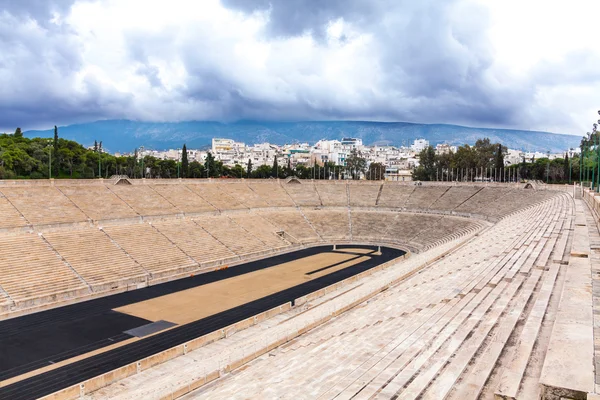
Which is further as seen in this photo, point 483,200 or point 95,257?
point 483,200

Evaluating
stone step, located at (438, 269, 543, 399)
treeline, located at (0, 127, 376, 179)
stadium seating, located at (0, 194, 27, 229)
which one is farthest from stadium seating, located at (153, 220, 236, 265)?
stone step, located at (438, 269, 543, 399)

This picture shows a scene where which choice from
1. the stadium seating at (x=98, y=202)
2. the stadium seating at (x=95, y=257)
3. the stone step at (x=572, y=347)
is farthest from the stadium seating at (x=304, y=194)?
the stone step at (x=572, y=347)

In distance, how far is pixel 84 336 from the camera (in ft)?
61.2

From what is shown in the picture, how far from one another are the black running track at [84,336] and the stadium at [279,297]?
9 cm

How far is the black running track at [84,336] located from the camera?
15000 millimetres

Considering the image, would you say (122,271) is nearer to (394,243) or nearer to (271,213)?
(271,213)

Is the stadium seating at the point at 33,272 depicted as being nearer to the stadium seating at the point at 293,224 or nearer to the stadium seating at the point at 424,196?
the stadium seating at the point at 293,224

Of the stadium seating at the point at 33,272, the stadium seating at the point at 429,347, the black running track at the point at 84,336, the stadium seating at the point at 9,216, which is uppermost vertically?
the stadium seating at the point at 9,216

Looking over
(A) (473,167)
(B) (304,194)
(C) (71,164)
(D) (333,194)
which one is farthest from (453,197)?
(C) (71,164)

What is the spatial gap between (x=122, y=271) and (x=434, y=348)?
23.2 meters

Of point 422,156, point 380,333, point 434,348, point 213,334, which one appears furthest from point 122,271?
point 422,156

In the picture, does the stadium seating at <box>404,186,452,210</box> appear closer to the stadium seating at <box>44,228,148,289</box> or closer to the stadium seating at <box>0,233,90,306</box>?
the stadium seating at <box>44,228,148,289</box>

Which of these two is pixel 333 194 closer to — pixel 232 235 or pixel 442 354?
pixel 232 235

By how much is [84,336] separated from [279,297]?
10296 mm
